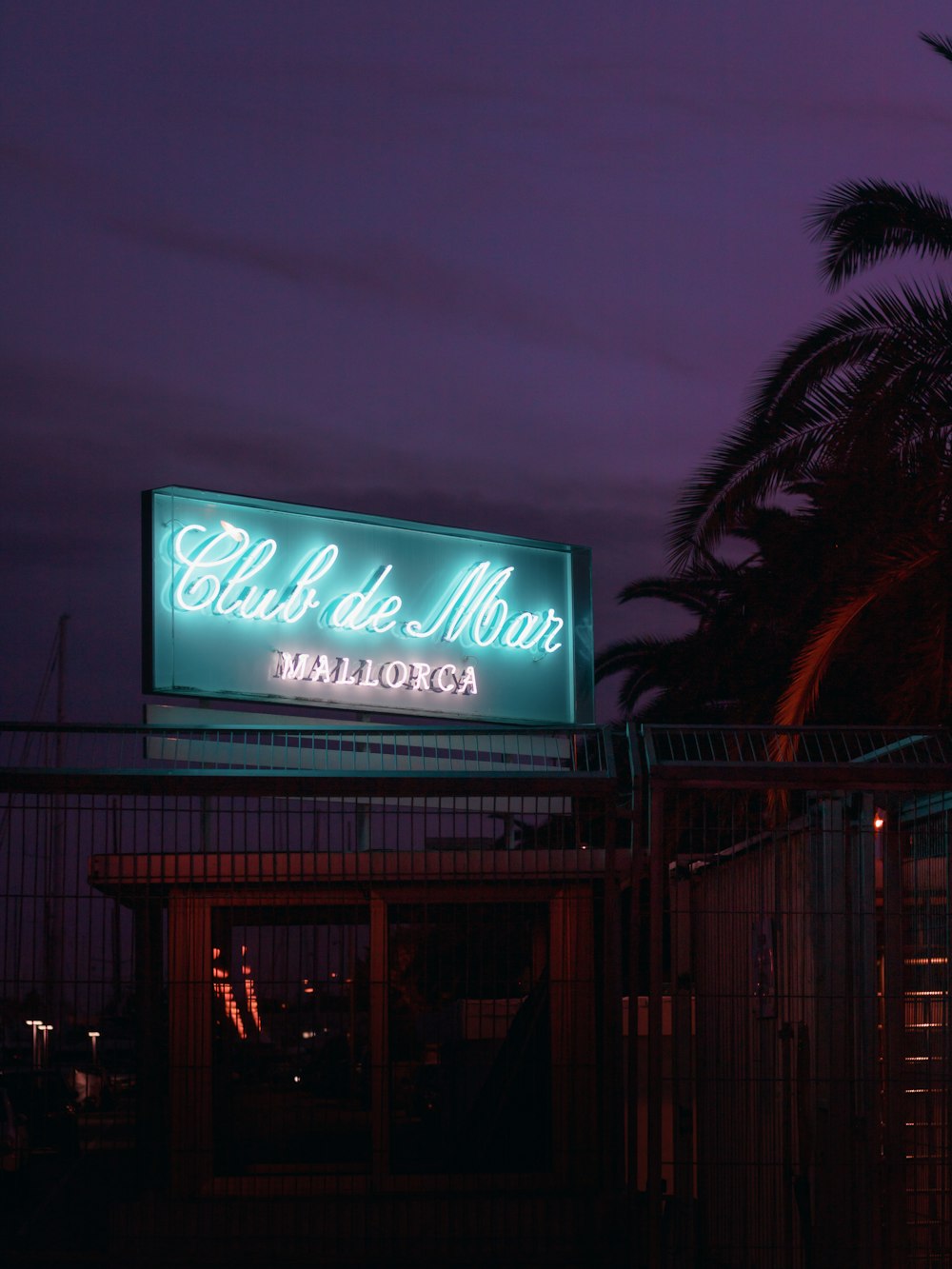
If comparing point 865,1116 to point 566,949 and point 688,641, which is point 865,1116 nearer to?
point 566,949

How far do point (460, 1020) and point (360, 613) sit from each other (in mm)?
7213

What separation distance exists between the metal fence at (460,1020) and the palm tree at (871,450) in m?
2.62

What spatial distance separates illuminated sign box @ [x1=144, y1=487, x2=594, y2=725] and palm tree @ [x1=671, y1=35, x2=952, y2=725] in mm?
4777

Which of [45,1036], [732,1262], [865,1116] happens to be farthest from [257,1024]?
[732,1262]

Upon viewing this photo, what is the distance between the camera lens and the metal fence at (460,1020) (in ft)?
22.2

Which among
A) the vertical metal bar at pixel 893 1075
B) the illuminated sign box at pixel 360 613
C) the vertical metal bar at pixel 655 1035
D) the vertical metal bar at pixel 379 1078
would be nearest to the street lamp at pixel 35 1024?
the vertical metal bar at pixel 379 1078

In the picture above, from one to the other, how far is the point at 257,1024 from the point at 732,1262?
3550 millimetres

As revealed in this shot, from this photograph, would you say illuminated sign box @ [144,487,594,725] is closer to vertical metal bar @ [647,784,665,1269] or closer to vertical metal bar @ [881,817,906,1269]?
vertical metal bar @ [647,784,665,1269]

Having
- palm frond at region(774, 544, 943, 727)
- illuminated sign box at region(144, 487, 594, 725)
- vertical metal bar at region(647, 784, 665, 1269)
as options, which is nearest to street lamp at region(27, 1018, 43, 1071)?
vertical metal bar at region(647, 784, 665, 1269)

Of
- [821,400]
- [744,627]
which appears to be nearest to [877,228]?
[821,400]

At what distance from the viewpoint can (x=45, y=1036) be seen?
6.57 meters

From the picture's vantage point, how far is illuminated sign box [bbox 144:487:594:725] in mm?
13914

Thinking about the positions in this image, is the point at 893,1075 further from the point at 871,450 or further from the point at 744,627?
the point at 744,627

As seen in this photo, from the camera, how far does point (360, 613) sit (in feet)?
49.3
